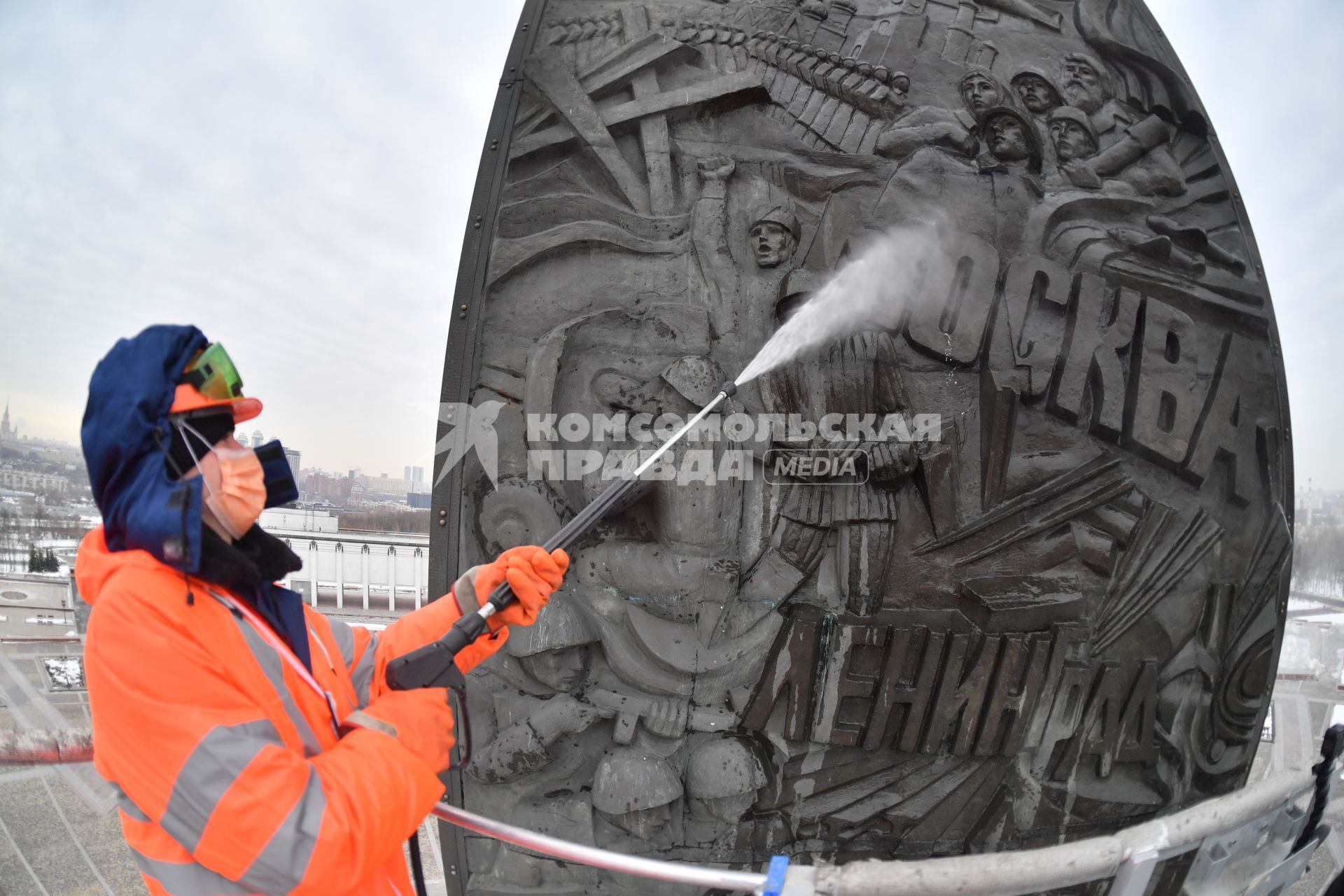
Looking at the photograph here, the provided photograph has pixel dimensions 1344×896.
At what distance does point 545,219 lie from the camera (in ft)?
10.8

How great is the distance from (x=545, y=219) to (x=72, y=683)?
3.55 m

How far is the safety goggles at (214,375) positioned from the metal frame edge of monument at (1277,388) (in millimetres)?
4550

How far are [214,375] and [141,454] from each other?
0.72 ft

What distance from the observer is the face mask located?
5.04ft

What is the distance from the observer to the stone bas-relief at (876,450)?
306cm

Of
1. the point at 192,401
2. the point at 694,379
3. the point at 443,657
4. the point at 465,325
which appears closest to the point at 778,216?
the point at 694,379

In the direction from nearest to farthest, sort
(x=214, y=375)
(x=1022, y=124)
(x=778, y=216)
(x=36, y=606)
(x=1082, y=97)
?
(x=214, y=375)
(x=778, y=216)
(x=1022, y=124)
(x=1082, y=97)
(x=36, y=606)

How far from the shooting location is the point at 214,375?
1.51 metres

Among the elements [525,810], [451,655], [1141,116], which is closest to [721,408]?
[451,655]

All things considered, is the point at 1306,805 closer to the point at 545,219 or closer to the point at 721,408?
the point at 721,408

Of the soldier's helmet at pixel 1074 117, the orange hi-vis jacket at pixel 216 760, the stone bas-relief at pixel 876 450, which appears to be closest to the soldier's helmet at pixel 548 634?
the stone bas-relief at pixel 876 450

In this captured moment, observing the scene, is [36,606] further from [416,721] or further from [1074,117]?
[1074,117]

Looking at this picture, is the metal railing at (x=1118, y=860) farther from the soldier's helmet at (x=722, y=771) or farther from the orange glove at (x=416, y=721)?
the soldier's helmet at (x=722, y=771)

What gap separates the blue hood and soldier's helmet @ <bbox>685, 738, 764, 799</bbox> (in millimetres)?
2253
